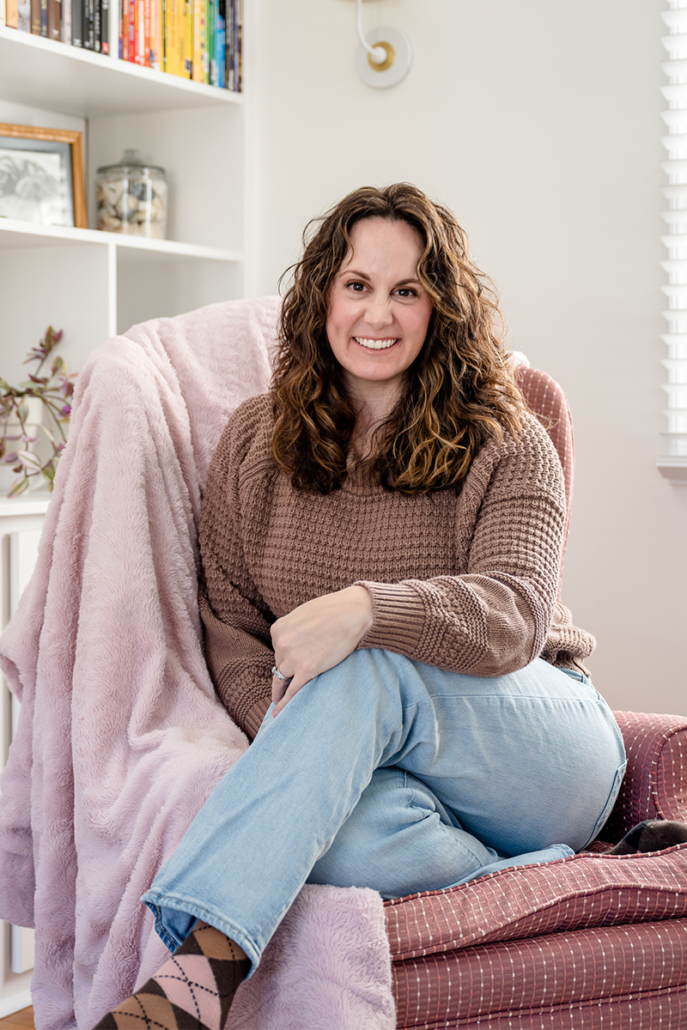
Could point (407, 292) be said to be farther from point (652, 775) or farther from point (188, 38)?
point (188, 38)

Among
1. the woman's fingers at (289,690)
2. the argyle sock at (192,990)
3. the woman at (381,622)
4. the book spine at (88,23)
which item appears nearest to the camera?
the argyle sock at (192,990)

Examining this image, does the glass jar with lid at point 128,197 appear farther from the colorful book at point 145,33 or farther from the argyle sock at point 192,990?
the argyle sock at point 192,990

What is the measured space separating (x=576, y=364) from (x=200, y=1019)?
1.38m

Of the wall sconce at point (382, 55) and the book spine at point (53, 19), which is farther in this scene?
the wall sconce at point (382, 55)

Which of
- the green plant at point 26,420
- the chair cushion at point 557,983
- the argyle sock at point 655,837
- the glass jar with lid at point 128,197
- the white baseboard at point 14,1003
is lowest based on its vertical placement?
the white baseboard at point 14,1003

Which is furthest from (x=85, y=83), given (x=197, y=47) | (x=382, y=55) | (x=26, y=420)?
(x=26, y=420)

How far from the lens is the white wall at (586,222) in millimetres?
1802

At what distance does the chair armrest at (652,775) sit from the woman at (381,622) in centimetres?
5

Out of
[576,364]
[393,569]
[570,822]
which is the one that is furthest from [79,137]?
[570,822]

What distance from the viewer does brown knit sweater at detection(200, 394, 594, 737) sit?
1.05 m

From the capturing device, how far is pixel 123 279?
88.8 inches

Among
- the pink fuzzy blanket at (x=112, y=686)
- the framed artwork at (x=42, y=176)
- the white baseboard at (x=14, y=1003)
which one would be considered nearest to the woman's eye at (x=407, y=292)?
the pink fuzzy blanket at (x=112, y=686)

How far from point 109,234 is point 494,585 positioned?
3.79 ft

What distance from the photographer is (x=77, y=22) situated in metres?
1.81
